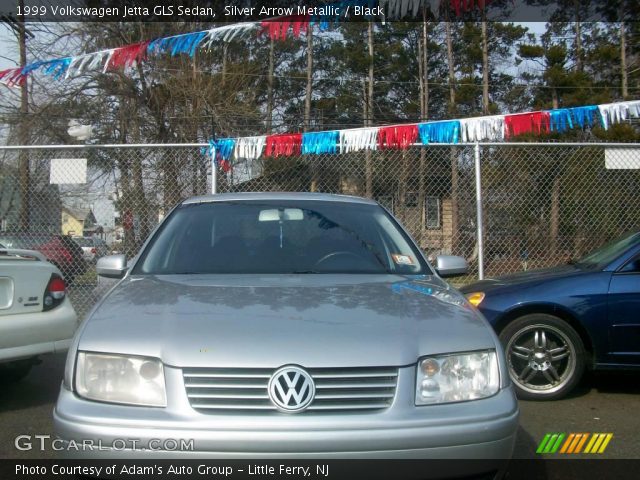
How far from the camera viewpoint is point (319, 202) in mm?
4180

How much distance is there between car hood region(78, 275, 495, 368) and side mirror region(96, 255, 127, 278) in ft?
1.96

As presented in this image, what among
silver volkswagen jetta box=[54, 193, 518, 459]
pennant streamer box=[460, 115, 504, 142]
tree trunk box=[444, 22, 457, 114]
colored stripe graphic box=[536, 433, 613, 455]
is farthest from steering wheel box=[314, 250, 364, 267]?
tree trunk box=[444, 22, 457, 114]

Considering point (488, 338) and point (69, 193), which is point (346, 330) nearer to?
point (488, 338)

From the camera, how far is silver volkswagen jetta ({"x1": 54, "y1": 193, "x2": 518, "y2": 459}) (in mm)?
2275

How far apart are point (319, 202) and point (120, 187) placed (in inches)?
209

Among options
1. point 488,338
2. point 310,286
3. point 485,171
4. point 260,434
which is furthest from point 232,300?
point 485,171

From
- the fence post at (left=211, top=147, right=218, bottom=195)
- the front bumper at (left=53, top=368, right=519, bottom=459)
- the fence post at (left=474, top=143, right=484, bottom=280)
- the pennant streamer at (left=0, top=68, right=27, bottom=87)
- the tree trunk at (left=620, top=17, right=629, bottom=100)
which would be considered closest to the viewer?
the front bumper at (left=53, top=368, right=519, bottom=459)

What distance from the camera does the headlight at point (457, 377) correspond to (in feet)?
8.07

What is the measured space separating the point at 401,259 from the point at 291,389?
1670 mm

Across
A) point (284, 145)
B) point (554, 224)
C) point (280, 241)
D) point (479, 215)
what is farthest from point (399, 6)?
point (280, 241)

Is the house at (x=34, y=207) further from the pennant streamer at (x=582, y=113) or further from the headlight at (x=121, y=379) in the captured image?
the pennant streamer at (x=582, y=113)

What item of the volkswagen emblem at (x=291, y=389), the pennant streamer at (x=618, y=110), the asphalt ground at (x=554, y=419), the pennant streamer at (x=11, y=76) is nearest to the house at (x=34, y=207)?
the pennant streamer at (x=11, y=76)

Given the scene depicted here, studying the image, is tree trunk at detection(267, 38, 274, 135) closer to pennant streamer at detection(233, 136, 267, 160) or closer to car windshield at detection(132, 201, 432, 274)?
pennant streamer at detection(233, 136, 267, 160)

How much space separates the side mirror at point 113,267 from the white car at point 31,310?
4.15ft
